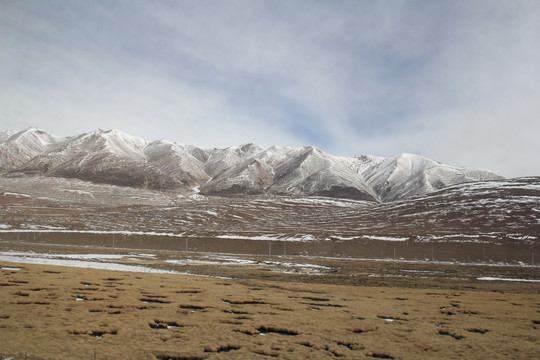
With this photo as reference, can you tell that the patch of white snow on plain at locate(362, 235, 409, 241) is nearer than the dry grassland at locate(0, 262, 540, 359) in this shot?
No

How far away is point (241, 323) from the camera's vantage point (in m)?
16.1

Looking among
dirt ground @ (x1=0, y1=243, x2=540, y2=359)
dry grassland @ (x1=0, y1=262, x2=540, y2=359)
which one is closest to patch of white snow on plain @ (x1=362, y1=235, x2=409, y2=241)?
dirt ground @ (x1=0, y1=243, x2=540, y2=359)

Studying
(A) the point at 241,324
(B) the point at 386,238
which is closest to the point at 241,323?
(A) the point at 241,324

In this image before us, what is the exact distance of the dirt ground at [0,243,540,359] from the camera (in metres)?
12.0

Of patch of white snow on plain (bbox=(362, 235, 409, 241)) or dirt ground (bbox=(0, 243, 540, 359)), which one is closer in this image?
dirt ground (bbox=(0, 243, 540, 359))

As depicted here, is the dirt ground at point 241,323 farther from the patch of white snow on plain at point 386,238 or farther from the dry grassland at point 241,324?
the patch of white snow on plain at point 386,238

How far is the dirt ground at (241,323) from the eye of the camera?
12.0 metres

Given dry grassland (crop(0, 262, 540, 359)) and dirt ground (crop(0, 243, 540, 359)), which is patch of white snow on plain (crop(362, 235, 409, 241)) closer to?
dirt ground (crop(0, 243, 540, 359))

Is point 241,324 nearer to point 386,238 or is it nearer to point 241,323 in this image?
point 241,323

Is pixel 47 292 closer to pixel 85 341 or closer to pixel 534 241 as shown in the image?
pixel 85 341

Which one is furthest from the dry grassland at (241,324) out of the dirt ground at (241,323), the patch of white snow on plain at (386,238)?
the patch of white snow on plain at (386,238)

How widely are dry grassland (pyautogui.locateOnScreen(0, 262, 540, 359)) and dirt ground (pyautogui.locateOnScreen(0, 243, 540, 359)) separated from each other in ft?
0.14

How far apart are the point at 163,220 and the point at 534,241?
11057cm

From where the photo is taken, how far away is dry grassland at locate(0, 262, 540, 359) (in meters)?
12.0
